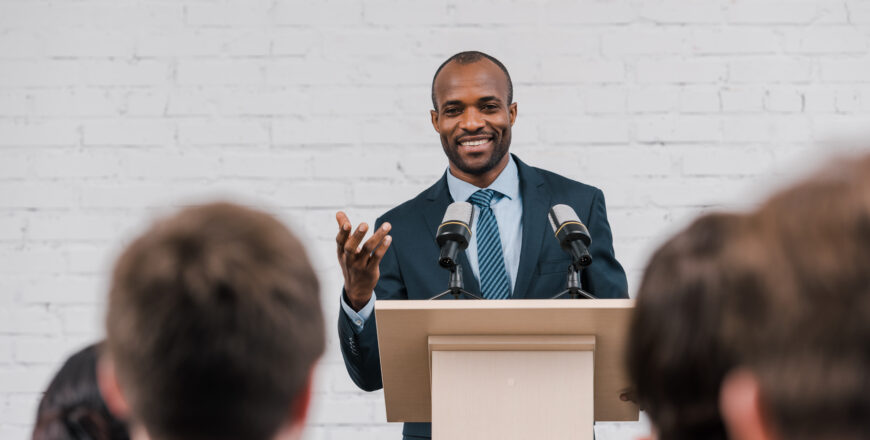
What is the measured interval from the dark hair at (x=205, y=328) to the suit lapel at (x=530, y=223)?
4.37ft

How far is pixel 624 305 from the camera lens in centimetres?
136

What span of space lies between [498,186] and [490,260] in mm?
320

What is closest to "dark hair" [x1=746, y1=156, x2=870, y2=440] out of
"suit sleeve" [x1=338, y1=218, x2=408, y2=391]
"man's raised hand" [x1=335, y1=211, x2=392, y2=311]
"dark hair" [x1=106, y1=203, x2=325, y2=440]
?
"dark hair" [x1=106, y1=203, x2=325, y2=440]

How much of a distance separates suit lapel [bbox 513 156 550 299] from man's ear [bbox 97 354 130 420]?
127 centimetres

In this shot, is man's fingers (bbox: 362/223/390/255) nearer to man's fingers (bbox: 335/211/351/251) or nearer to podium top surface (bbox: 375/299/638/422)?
man's fingers (bbox: 335/211/351/251)

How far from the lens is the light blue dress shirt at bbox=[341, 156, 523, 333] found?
82.7 inches

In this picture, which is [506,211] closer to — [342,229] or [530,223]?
[530,223]

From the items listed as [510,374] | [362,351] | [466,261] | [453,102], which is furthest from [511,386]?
[453,102]

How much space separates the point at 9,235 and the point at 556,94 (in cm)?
177

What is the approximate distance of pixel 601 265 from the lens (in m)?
2.02

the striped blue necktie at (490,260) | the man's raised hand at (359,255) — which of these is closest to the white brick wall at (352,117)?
the striped blue necktie at (490,260)

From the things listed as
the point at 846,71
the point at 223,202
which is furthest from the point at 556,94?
the point at 223,202

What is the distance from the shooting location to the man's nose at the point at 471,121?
7.66ft

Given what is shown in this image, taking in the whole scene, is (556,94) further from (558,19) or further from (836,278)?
(836,278)
